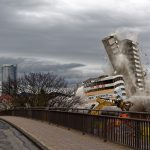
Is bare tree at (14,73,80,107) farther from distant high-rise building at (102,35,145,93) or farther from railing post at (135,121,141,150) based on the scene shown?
distant high-rise building at (102,35,145,93)

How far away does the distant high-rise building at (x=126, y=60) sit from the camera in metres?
152

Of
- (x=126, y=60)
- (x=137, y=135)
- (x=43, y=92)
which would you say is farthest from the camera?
(x=126, y=60)

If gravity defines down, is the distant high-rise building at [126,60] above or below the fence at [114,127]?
above

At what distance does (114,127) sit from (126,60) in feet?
457

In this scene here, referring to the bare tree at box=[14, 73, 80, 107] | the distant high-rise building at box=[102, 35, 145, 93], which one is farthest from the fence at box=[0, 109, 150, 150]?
the distant high-rise building at box=[102, 35, 145, 93]

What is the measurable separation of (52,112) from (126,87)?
4765 inches

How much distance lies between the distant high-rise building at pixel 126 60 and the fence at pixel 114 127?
125 metres

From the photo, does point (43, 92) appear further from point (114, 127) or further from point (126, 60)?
point (126, 60)

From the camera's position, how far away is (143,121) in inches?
535

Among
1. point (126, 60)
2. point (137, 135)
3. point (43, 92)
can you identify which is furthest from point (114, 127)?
point (126, 60)

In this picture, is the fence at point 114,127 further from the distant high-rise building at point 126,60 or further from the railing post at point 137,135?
the distant high-rise building at point 126,60

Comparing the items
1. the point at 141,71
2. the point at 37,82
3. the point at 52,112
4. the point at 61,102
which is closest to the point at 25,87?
the point at 37,82

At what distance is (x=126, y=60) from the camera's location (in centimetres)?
15500

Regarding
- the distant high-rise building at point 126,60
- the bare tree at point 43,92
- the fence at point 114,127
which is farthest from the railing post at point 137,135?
the distant high-rise building at point 126,60
